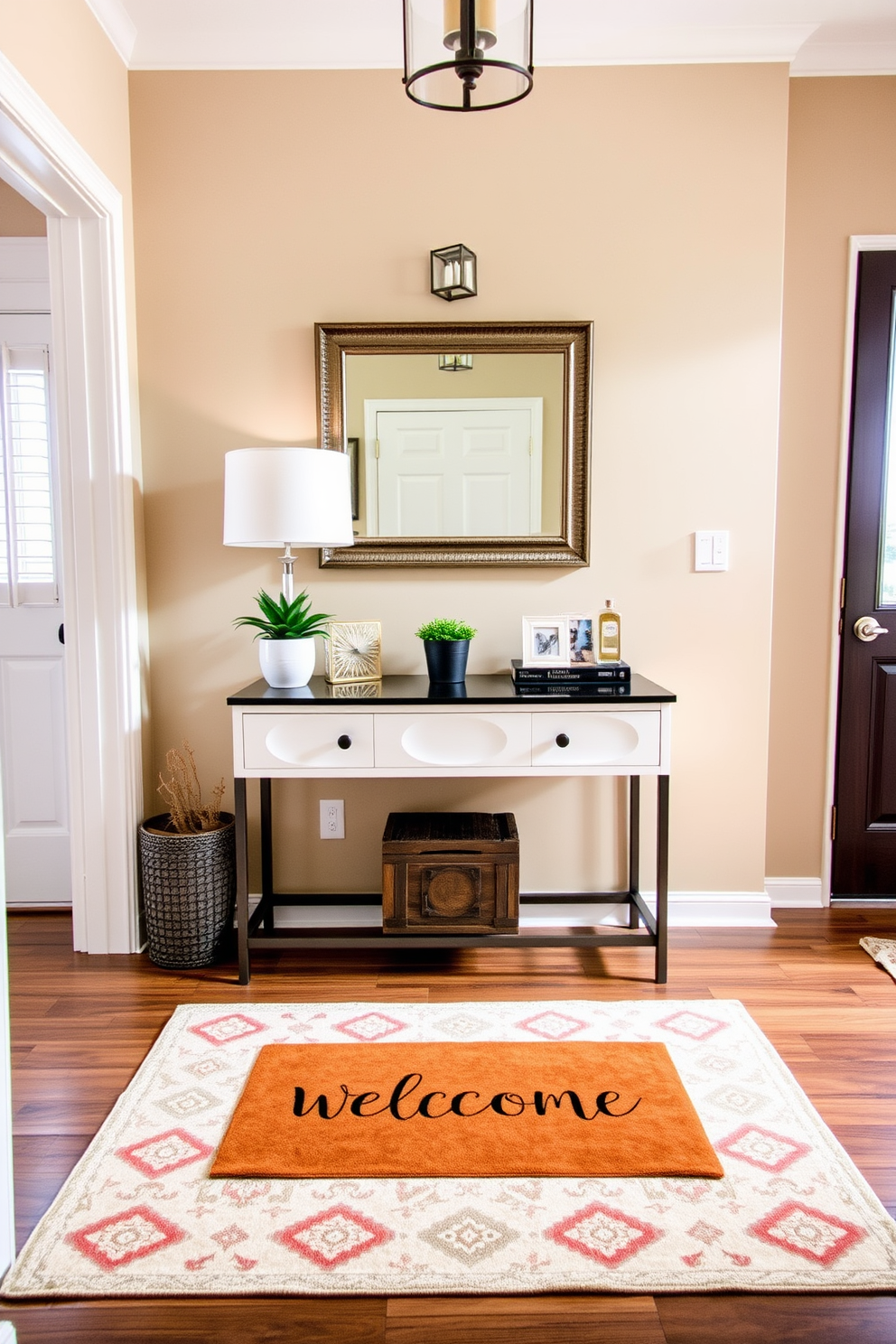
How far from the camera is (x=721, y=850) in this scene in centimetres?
297

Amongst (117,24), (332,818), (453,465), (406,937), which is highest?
(117,24)

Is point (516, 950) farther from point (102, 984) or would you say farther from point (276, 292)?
point (276, 292)

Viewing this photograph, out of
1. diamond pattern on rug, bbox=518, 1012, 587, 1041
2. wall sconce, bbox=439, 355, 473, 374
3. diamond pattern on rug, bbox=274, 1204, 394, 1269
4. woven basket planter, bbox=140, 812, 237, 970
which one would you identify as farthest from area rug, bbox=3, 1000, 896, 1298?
wall sconce, bbox=439, 355, 473, 374

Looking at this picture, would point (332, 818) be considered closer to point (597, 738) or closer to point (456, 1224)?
point (597, 738)

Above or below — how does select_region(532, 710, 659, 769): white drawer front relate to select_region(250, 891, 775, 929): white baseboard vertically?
above

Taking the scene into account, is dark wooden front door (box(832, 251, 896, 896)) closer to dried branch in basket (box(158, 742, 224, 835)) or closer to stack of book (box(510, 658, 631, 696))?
stack of book (box(510, 658, 631, 696))

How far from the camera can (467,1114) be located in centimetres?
191

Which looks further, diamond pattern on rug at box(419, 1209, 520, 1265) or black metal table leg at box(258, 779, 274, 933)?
black metal table leg at box(258, 779, 274, 933)

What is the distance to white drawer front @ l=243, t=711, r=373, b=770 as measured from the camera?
97.7 inches

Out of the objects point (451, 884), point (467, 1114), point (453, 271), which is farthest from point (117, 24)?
point (467, 1114)

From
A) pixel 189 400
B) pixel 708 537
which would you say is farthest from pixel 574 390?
pixel 189 400

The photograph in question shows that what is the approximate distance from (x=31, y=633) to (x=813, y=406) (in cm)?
267

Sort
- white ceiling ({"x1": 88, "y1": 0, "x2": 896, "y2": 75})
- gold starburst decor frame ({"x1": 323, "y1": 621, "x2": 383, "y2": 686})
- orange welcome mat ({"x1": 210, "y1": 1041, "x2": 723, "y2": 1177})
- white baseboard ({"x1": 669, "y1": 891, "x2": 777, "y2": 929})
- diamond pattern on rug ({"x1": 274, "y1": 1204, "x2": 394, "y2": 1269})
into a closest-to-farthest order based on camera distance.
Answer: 1. diamond pattern on rug ({"x1": 274, "y1": 1204, "x2": 394, "y2": 1269})
2. orange welcome mat ({"x1": 210, "y1": 1041, "x2": 723, "y2": 1177})
3. white ceiling ({"x1": 88, "y1": 0, "x2": 896, "y2": 75})
4. gold starburst decor frame ({"x1": 323, "y1": 621, "x2": 383, "y2": 686})
5. white baseboard ({"x1": 669, "y1": 891, "x2": 777, "y2": 929})

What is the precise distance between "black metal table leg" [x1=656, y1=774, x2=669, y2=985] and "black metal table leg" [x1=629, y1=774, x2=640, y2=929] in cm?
32
